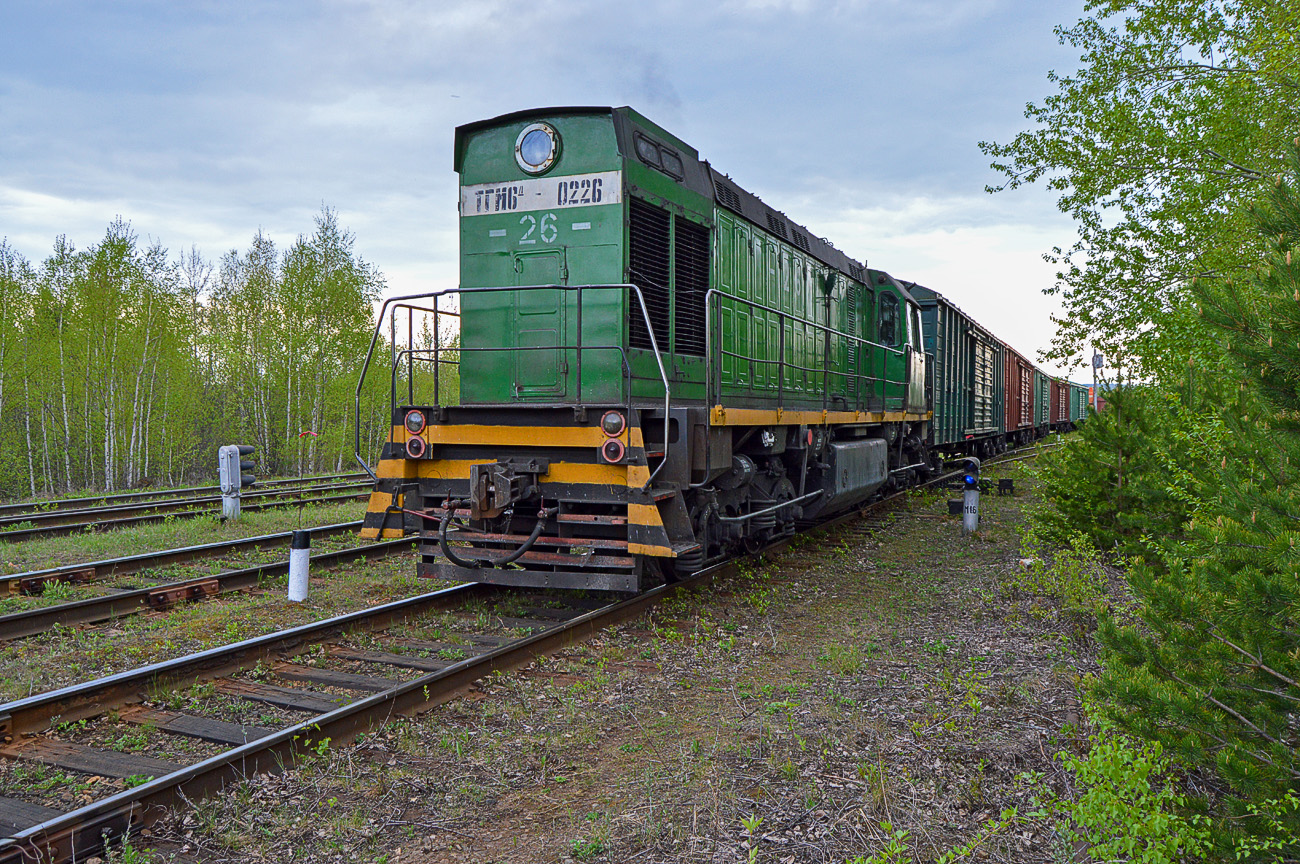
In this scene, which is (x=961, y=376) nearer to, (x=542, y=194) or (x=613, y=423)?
(x=542, y=194)

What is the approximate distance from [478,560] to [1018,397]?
24.7 metres

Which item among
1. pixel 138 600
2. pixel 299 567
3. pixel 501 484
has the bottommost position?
pixel 138 600

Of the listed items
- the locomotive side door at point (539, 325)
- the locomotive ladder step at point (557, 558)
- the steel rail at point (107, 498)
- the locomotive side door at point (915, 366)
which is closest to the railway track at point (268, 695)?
the locomotive ladder step at point (557, 558)

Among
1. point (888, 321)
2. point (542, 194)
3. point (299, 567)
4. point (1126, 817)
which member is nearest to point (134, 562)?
point (299, 567)

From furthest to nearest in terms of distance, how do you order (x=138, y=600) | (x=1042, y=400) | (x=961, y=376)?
(x=1042, y=400), (x=961, y=376), (x=138, y=600)

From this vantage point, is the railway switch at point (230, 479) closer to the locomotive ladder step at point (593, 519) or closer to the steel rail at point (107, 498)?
the steel rail at point (107, 498)

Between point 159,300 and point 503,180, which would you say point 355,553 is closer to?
point 503,180

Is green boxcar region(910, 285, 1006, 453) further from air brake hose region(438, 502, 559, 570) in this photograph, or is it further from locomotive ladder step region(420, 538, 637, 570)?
air brake hose region(438, 502, 559, 570)

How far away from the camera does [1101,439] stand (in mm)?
7727

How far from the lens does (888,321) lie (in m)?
12.7

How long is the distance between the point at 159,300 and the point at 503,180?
62.2 feet

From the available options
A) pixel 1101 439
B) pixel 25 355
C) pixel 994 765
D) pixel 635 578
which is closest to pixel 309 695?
pixel 635 578

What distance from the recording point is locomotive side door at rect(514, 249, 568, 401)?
6613 millimetres

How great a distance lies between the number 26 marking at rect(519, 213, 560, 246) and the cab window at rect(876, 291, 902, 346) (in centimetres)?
745
